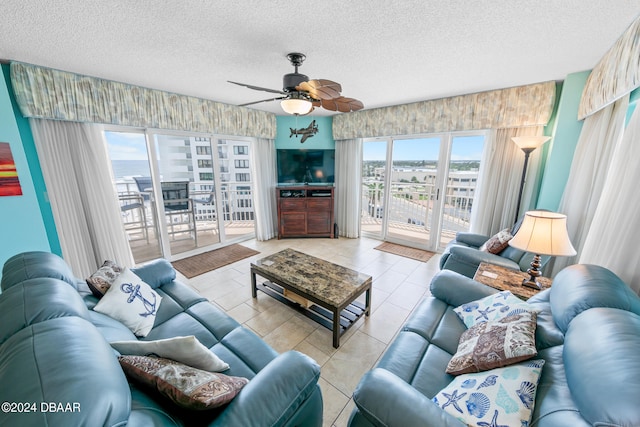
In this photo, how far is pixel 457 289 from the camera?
5.65 ft

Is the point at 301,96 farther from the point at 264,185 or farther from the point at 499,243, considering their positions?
the point at 264,185

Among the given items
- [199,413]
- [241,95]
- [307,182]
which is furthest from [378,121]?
[199,413]

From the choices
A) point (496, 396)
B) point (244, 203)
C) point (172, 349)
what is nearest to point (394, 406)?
point (496, 396)

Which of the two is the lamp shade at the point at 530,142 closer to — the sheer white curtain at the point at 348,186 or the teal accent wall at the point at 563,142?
the teal accent wall at the point at 563,142

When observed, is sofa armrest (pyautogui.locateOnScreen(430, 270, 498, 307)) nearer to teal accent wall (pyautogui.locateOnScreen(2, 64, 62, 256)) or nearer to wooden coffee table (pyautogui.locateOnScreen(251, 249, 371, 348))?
wooden coffee table (pyautogui.locateOnScreen(251, 249, 371, 348))

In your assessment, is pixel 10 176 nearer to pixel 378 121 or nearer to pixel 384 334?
pixel 384 334

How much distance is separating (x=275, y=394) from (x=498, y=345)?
1.00 m

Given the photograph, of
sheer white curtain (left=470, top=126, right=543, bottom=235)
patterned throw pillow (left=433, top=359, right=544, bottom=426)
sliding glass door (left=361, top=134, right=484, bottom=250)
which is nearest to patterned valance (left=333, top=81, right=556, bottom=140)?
sheer white curtain (left=470, top=126, right=543, bottom=235)

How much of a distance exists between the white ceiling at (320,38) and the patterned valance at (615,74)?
84mm

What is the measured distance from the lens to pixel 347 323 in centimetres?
205

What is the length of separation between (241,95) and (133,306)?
9.38 ft

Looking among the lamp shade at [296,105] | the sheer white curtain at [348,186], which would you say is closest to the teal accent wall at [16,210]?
the lamp shade at [296,105]

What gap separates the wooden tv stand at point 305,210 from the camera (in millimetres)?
4500

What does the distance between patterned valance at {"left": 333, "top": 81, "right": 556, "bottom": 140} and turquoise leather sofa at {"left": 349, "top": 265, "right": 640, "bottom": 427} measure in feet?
7.81
